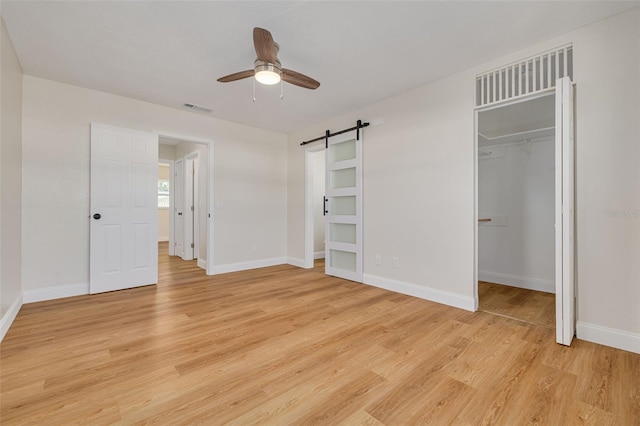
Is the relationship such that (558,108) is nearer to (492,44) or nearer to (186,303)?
(492,44)

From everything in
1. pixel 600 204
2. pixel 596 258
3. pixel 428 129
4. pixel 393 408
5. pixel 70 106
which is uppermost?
pixel 70 106

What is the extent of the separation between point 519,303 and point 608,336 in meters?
1.01

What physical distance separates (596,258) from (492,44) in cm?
203

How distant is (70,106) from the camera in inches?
134

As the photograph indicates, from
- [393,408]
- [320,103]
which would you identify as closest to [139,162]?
[320,103]

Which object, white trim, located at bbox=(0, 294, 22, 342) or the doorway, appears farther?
the doorway

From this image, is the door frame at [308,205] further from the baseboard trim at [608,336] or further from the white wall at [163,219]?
the white wall at [163,219]

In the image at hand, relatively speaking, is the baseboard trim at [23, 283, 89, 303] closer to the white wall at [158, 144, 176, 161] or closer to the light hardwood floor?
the light hardwood floor

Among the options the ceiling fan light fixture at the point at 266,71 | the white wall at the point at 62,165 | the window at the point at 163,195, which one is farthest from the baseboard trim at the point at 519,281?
the window at the point at 163,195

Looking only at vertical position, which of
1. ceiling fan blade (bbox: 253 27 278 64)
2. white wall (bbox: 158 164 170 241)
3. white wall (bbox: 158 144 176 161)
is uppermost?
white wall (bbox: 158 144 176 161)

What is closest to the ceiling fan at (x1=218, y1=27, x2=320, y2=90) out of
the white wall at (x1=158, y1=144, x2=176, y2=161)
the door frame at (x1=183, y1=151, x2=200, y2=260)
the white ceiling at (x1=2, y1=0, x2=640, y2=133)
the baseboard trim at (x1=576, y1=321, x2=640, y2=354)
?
the white ceiling at (x1=2, y1=0, x2=640, y2=133)

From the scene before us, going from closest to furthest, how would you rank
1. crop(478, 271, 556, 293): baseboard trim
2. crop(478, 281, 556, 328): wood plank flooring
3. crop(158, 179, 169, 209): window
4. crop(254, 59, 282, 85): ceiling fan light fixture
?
crop(254, 59, 282, 85): ceiling fan light fixture, crop(478, 281, 556, 328): wood plank flooring, crop(478, 271, 556, 293): baseboard trim, crop(158, 179, 169, 209): window

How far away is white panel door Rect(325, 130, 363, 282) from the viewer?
4.10 metres

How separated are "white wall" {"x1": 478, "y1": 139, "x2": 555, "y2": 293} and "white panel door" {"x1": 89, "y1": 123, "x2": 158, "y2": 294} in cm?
495
